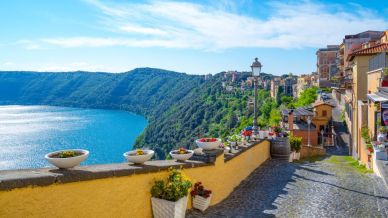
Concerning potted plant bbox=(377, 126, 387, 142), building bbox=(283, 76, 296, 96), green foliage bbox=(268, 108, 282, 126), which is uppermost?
building bbox=(283, 76, 296, 96)

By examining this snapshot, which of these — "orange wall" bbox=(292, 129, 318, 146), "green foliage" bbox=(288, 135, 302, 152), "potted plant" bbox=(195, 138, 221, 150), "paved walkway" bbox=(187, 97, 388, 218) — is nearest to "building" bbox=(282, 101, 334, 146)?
"orange wall" bbox=(292, 129, 318, 146)

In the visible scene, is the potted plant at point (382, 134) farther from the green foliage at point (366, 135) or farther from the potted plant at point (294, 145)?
the potted plant at point (294, 145)

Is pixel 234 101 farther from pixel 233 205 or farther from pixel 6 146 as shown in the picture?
pixel 233 205

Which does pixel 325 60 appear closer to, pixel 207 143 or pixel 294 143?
pixel 294 143

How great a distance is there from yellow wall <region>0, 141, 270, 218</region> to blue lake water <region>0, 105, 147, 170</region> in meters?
72.7

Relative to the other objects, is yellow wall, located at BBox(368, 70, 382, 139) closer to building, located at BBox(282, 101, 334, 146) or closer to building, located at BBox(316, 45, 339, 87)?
building, located at BBox(282, 101, 334, 146)

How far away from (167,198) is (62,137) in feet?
398

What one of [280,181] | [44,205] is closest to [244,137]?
[280,181]

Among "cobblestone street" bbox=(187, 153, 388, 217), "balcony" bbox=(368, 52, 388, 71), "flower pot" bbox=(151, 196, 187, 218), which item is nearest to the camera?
"flower pot" bbox=(151, 196, 187, 218)

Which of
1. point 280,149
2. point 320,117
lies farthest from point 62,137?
point 280,149

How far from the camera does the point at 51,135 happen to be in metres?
123

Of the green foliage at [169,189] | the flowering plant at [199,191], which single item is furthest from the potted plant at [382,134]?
the green foliage at [169,189]

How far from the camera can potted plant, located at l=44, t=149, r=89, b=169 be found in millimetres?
5195

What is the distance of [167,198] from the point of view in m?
6.52
